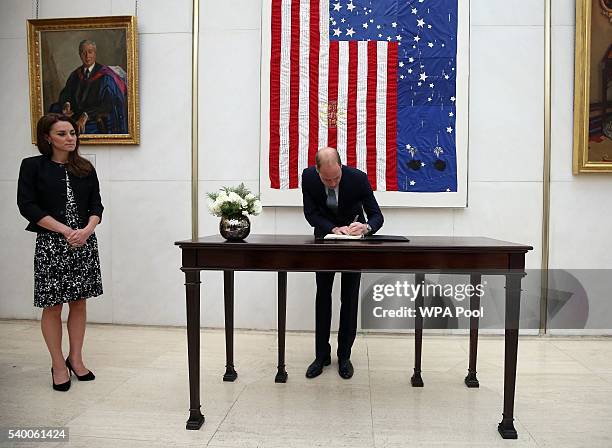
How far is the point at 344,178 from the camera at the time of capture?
4320mm

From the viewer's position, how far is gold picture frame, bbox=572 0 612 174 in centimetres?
540

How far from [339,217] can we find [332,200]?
153 millimetres

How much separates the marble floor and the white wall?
739 mm

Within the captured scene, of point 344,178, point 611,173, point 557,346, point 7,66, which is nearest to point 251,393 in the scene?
point 344,178

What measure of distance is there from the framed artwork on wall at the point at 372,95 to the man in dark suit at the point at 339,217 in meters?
1.26

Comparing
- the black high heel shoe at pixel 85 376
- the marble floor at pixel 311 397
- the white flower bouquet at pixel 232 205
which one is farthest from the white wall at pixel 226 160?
the white flower bouquet at pixel 232 205

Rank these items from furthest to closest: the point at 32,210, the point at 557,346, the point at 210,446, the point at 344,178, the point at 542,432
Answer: the point at 557,346
the point at 344,178
the point at 32,210
the point at 542,432
the point at 210,446

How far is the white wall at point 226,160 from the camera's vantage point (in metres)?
5.54

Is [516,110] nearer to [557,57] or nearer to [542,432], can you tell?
[557,57]

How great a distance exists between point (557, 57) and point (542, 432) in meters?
3.86

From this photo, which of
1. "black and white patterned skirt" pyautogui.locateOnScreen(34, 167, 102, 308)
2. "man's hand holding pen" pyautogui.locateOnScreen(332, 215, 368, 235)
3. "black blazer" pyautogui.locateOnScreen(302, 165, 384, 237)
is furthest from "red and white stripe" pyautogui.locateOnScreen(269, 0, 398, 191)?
"black and white patterned skirt" pyautogui.locateOnScreen(34, 167, 102, 308)

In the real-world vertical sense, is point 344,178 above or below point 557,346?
above

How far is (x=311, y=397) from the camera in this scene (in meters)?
3.88

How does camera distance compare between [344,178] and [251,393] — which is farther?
[344,178]
